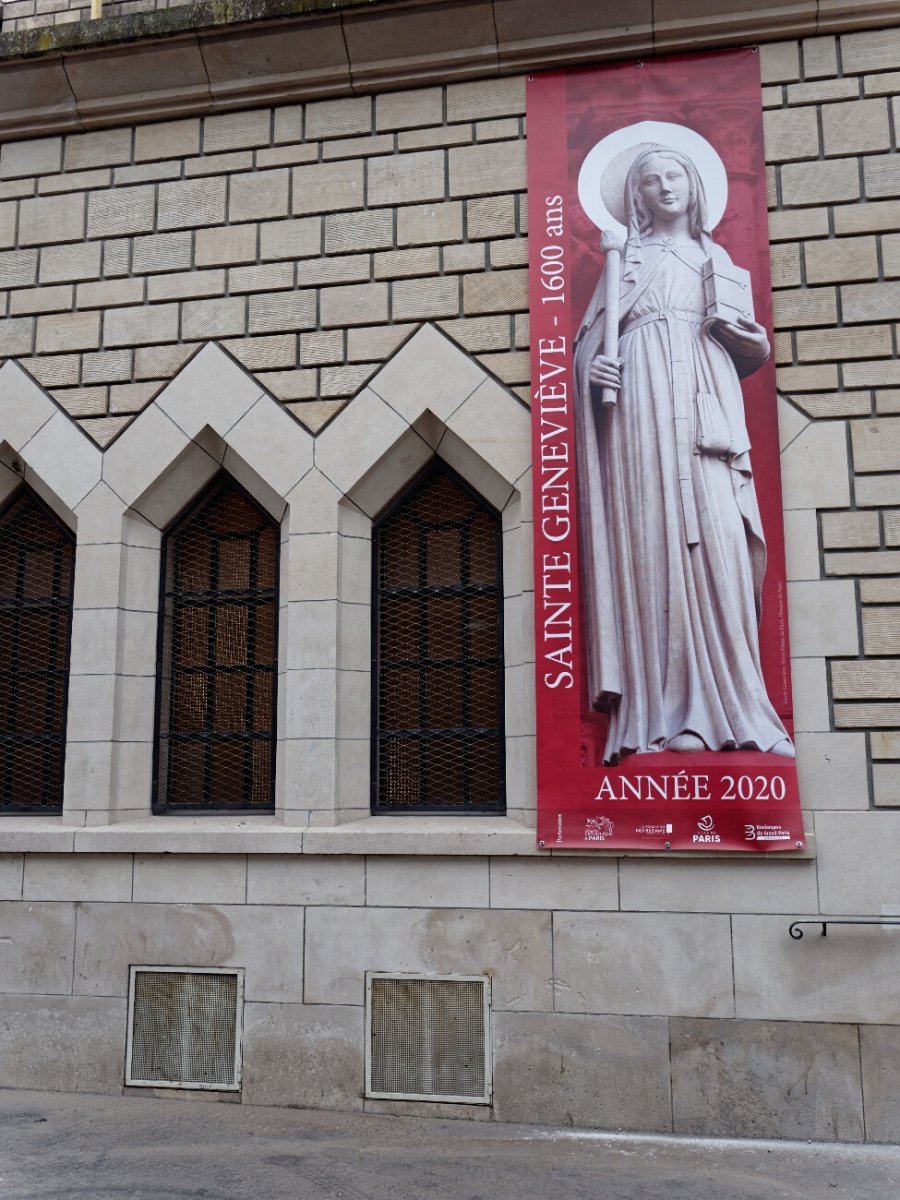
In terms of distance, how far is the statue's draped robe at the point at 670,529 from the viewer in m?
7.46

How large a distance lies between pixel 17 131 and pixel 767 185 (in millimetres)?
6395

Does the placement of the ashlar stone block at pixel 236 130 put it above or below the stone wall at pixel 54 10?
below

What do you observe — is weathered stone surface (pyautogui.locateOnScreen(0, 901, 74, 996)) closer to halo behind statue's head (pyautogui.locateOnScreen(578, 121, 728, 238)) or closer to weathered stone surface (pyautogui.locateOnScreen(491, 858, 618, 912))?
weathered stone surface (pyautogui.locateOnScreen(491, 858, 618, 912))

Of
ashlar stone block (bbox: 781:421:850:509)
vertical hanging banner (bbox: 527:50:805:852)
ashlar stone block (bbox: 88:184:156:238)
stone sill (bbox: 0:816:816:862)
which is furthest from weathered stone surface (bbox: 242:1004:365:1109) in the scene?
ashlar stone block (bbox: 88:184:156:238)

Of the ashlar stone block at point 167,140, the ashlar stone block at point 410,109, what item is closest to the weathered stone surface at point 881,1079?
the ashlar stone block at point 410,109

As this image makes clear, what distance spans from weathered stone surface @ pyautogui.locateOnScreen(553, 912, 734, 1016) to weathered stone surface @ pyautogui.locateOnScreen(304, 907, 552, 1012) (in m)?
0.16

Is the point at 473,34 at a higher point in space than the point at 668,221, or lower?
higher

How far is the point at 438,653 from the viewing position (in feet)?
27.4

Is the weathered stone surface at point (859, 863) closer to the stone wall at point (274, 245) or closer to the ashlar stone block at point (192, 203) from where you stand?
the stone wall at point (274, 245)

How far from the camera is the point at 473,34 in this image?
842cm

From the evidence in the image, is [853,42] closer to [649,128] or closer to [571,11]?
[649,128]

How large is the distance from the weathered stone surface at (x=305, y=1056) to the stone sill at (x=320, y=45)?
7.29 m

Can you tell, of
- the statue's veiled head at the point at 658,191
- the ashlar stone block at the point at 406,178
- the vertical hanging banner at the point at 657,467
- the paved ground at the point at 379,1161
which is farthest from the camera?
the ashlar stone block at the point at 406,178

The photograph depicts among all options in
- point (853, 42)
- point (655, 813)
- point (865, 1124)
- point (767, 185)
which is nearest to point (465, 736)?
point (655, 813)
